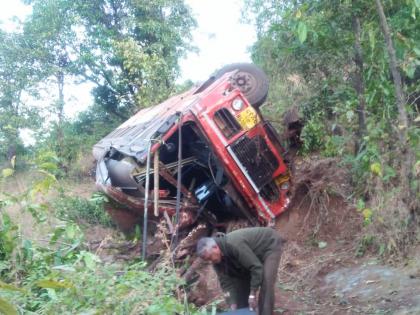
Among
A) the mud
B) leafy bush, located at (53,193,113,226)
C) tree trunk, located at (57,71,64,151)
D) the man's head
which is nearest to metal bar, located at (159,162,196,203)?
the mud

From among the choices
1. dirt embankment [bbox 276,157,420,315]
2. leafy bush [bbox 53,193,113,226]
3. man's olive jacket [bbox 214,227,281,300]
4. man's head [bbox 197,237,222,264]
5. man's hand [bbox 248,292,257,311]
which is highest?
leafy bush [bbox 53,193,113,226]

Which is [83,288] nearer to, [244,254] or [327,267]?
[244,254]

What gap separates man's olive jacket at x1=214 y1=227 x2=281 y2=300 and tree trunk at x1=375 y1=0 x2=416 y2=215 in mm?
1520

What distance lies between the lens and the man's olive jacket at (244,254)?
171 inches

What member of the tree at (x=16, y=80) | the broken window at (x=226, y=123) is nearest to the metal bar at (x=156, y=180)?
the broken window at (x=226, y=123)

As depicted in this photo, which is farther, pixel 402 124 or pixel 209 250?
pixel 402 124

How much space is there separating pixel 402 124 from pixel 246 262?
2038 millimetres

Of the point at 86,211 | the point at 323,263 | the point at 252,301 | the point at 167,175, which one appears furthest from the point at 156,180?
the point at 86,211

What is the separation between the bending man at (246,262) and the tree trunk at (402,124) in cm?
152

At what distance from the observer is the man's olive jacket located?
4.33 metres

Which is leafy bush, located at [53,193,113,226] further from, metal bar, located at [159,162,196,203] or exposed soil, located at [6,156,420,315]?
metal bar, located at [159,162,196,203]

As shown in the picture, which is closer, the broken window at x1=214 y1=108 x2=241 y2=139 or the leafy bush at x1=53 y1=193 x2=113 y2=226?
the broken window at x1=214 y1=108 x2=241 y2=139

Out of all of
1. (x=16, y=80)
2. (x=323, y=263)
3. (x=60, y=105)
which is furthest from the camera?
(x=60, y=105)

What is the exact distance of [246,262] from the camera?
4332 millimetres
